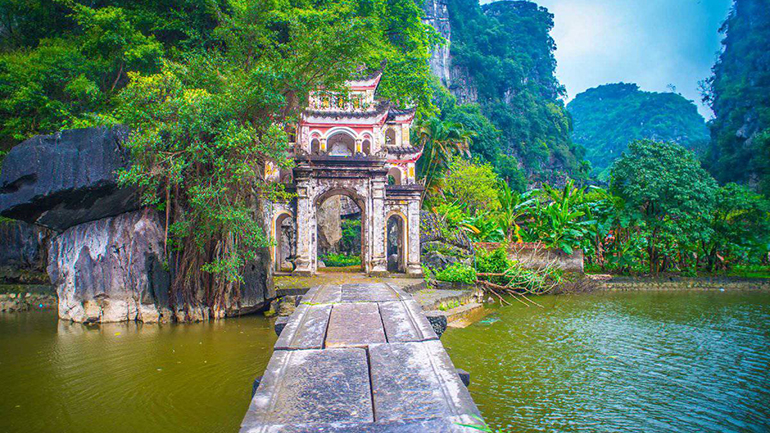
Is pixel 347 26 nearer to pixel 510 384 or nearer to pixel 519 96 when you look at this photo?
pixel 510 384

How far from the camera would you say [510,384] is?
18.0ft

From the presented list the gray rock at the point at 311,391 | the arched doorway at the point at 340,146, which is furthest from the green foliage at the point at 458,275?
the gray rock at the point at 311,391

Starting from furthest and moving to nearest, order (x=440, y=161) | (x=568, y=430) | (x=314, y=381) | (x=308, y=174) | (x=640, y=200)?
1. (x=440, y=161)
2. (x=640, y=200)
3. (x=308, y=174)
4. (x=568, y=430)
5. (x=314, y=381)

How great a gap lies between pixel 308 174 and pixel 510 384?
8469mm

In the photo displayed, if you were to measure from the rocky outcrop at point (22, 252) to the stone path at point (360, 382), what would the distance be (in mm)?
13255

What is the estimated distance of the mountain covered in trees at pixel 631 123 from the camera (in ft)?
200

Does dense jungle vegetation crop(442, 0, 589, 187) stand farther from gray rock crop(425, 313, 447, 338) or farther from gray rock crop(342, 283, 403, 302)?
gray rock crop(425, 313, 447, 338)

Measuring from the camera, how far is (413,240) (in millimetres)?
13094

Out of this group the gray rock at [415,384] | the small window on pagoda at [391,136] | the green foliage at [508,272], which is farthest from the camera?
the small window on pagoda at [391,136]

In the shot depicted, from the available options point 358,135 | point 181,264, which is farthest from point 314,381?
point 358,135

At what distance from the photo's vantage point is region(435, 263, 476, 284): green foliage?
40.5 feet

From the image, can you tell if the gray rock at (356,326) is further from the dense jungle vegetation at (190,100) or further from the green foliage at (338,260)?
the green foliage at (338,260)

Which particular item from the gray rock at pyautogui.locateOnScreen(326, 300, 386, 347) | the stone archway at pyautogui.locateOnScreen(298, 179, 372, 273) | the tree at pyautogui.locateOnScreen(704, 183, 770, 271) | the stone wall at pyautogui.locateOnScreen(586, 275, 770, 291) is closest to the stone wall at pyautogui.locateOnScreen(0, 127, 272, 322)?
the stone archway at pyautogui.locateOnScreen(298, 179, 372, 273)

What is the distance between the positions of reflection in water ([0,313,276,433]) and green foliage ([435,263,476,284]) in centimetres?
554
